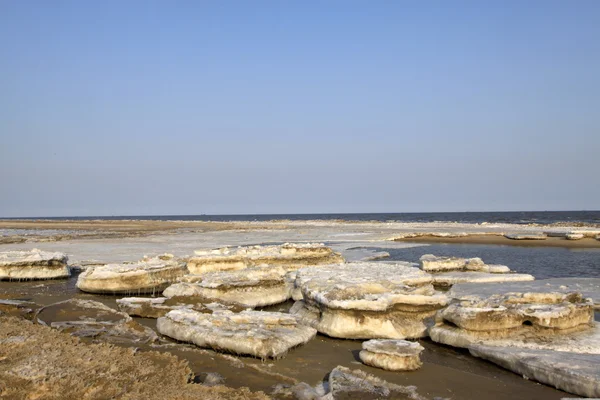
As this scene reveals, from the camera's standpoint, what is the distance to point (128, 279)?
571 inches

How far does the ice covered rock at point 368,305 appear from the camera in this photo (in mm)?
9648

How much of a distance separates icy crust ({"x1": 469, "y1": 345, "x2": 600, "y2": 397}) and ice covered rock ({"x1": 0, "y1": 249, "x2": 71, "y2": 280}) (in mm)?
15266

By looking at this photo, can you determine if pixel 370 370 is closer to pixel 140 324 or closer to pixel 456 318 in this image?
pixel 456 318

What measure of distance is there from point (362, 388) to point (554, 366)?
3.06 m

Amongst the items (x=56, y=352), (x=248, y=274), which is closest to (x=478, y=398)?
(x=56, y=352)

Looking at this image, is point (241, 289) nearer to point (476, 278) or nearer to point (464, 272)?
point (476, 278)

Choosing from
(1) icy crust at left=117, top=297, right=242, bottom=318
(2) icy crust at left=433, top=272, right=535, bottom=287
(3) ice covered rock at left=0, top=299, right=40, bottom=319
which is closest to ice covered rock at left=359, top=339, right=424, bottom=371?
(1) icy crust at left=117, top=297, right=242, bottom=318

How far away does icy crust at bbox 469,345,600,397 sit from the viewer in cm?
656

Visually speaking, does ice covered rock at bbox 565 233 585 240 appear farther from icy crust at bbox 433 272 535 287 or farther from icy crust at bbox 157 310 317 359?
icy crust at bbox 157 310 317 359

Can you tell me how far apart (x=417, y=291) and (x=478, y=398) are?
14.4 feet

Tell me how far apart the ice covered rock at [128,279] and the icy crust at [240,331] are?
16.8 ft

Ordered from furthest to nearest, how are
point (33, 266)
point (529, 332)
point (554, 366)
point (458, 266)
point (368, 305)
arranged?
point (458, 266)
point (33, 266)
point (368, 305)
point (529, 332)
point (554, 366)

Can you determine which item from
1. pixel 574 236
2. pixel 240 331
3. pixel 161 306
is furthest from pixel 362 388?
pixel 574 236

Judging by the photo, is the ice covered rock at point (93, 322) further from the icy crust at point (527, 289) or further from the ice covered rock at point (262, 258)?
the icy crust at point (527, 289)
